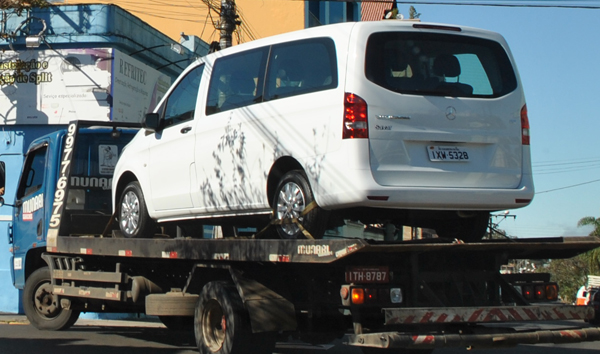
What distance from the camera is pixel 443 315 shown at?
573 cm

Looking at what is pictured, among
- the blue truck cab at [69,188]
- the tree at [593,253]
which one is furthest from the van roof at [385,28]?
the tree at [593,253]

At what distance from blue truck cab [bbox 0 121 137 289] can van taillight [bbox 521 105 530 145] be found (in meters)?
5.42

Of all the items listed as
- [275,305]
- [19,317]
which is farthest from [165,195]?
[19,317]

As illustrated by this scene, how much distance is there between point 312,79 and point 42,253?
211 inches

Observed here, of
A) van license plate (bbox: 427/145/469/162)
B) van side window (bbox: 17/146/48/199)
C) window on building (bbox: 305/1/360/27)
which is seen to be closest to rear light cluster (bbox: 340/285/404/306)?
van license plate (bbox: 427/145/469/162)

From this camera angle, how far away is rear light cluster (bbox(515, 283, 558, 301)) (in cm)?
649

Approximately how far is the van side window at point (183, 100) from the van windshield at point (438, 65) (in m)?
2.36

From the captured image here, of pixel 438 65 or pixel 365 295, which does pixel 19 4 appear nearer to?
pixel 438 65

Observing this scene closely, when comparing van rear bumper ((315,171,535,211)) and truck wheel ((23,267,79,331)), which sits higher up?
van rear bumper ((315,171,535,211))

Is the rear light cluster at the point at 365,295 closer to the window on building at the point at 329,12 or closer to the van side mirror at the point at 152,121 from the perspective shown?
the van side mirror at the point at 152,121

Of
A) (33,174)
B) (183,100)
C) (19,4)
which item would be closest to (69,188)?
(33,174)

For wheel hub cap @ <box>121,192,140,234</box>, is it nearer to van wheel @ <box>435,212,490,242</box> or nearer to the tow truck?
the tow truck

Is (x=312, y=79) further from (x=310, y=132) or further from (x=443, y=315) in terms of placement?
(x=443, y=315)

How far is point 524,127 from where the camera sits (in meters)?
6.54
